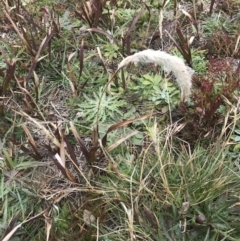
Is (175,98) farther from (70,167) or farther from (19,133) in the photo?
(19,133)

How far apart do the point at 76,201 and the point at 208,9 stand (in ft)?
5.54

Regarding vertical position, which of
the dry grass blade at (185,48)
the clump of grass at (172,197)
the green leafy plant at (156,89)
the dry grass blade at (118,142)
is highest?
the dry grass blade at (185,48)

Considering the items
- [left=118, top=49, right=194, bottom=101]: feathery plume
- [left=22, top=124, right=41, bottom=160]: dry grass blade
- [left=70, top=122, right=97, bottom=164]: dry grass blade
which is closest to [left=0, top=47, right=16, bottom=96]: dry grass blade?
[left=22, top=124, right=41, bottom=160]: dry grass blade

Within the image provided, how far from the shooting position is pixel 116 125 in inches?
81.6

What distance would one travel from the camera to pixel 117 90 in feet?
8.34

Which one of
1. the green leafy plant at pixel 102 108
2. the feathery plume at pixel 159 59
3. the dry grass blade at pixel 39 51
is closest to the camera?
the feathery plume at pixel 159 59

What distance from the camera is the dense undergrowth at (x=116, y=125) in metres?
1.97

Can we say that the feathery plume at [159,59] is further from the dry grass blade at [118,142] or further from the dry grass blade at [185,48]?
the dry grass blade at [185,48]

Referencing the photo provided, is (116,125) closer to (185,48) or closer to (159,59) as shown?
(159,59)

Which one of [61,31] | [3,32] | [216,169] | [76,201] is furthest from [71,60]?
[216,169]

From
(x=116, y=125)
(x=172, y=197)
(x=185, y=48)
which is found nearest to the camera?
(x=172, y=197)

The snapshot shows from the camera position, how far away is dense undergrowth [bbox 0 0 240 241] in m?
1.97

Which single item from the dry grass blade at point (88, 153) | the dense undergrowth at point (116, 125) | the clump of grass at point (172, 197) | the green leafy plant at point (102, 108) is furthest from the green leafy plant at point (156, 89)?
the dry grass blade at point (88, 153)

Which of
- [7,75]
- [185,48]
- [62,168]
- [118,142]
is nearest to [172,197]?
[118,142]
